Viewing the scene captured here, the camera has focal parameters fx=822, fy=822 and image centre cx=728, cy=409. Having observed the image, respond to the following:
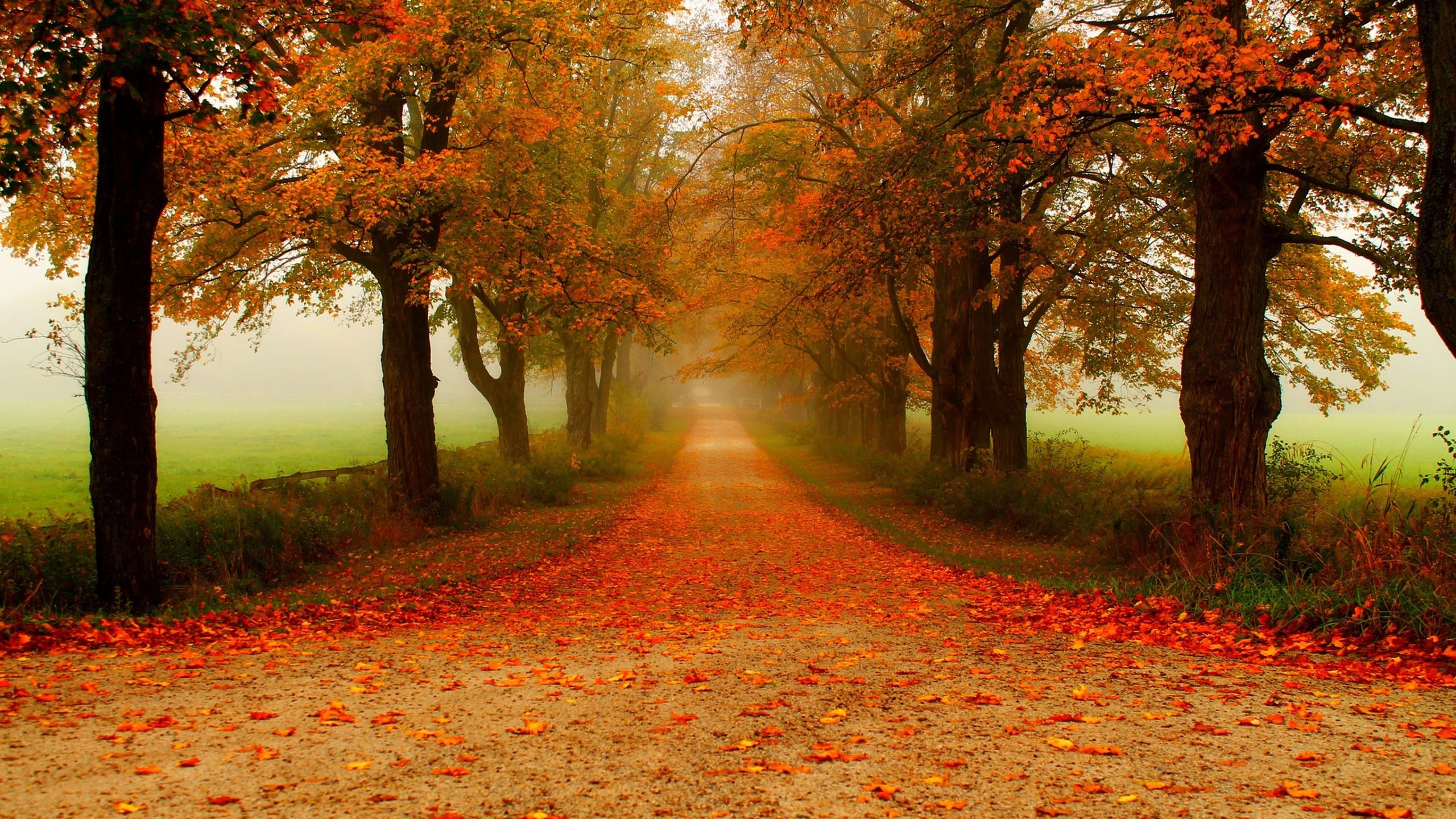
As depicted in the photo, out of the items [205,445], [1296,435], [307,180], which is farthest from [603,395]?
[1296,435]

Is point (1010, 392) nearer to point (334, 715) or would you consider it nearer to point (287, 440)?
point (334, 715)

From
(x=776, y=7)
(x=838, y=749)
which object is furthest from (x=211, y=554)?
(x=776, y=7)

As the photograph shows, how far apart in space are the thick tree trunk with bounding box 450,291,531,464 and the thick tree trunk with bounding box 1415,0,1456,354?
16996 mm

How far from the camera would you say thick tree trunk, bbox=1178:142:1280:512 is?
9.16 metres

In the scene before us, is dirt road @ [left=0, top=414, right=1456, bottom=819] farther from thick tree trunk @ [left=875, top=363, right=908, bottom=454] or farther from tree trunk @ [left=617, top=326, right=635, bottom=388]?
tree trunk @ [left=617, top=326, right=635, bottom=388]

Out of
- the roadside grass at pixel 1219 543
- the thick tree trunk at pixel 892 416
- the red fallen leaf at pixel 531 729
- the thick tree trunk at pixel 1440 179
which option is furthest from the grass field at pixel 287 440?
the red fallen leaf at pixel 531 729

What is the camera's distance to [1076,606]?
827 cm

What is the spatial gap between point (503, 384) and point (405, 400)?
6.28 m

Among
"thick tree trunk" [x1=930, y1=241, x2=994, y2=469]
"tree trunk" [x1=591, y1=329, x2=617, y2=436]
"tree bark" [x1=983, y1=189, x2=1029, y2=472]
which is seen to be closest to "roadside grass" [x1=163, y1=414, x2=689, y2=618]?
"thick tree trunk" [x1=930, y1=241, x2=994, y2=469]

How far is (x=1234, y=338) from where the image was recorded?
9227 millimetres

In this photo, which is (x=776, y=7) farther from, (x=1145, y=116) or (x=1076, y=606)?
(x=1076, y=606)

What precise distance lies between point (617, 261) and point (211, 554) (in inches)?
336

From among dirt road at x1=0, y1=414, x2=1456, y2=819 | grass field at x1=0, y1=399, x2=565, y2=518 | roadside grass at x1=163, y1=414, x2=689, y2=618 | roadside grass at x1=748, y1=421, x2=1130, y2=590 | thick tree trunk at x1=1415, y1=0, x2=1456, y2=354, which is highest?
thick tree trunk at x1=1415, y1=0, x2=1456, y2=354

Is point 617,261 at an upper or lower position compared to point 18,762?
upper
